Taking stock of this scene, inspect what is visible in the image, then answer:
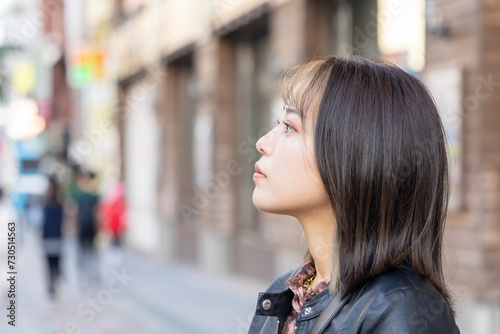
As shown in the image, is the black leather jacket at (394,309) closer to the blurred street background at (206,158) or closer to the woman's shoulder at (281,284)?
the woman's shoulder at (281,284)

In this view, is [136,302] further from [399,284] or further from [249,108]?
[399,284]

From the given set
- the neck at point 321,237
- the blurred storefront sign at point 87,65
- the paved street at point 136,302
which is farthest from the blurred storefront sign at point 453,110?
the blurred storefront sign at point 87,65

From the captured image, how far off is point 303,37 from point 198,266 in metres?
5.90

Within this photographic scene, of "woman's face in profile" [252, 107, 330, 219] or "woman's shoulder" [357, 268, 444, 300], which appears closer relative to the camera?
"woman's shoulder" [357, 268, 444, 300]

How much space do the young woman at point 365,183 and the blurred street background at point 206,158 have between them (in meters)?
0.45

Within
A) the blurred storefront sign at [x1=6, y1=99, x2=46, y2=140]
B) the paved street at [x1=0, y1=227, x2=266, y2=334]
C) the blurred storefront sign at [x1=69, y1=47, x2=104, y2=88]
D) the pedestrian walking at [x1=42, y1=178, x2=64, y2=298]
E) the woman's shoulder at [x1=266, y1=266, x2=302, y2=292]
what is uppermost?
the blurred storefront sign at [x1=69, y1=47, x2=104, y2=88]

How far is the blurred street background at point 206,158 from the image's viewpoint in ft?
20.7

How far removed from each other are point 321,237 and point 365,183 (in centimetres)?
25

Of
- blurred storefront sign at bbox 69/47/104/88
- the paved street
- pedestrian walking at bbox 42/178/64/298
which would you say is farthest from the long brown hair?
blurred storefront sign at bbox 69/47/104/88

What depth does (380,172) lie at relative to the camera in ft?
5.33

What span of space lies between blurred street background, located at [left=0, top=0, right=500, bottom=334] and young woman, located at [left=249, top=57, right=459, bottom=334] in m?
0.45

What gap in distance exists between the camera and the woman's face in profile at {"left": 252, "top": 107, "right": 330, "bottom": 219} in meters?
1.74

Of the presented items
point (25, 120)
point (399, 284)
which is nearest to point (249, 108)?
point (399, 284)

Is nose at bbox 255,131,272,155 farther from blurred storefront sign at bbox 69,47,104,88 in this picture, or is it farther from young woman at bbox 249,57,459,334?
blurred storefront sign at bbox 69,47,104,88
